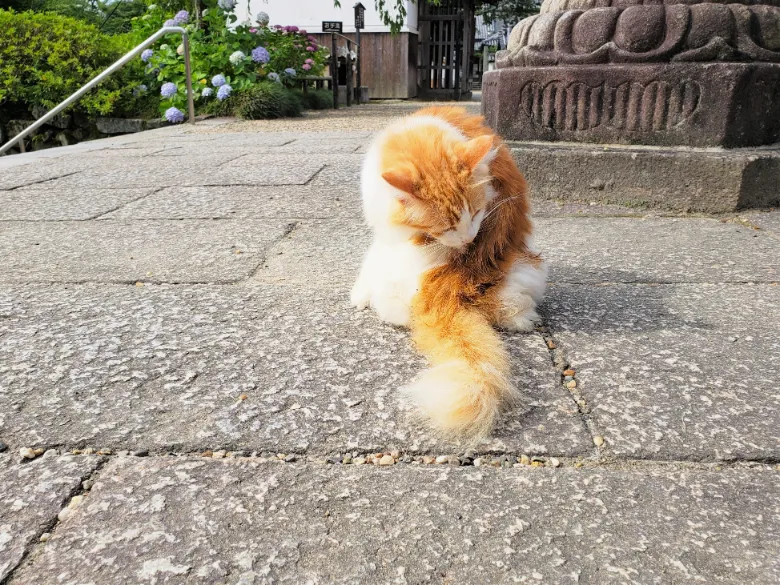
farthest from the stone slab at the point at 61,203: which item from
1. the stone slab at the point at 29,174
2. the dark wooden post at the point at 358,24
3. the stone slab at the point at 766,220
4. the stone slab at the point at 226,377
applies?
the dark wooden post at the point at 358,24

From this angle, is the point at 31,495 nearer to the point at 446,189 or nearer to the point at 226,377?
the point at 226,377

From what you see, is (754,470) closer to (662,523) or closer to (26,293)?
(662,523)

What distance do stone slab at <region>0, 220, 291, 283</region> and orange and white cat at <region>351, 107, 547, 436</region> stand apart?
676 millimetres

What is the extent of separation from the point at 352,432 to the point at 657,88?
7.70 ft

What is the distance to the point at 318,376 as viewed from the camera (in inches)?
54.6

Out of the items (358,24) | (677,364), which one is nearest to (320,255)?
(677,364)

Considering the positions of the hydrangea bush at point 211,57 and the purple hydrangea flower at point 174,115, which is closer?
the purple hydrangea flower at point 174,115

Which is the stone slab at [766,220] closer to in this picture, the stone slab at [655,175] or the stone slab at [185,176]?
the stone slab at [655,175]

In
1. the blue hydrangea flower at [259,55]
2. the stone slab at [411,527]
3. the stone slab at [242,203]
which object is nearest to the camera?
the stone slab at [411,527]

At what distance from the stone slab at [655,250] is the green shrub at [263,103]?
6.53 meters

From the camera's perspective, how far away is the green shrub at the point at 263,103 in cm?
845

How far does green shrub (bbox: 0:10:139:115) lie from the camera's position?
8.12 metres

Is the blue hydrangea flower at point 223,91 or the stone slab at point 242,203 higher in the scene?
the blue hydrangea flower at point 223,91

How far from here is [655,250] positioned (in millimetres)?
2363
